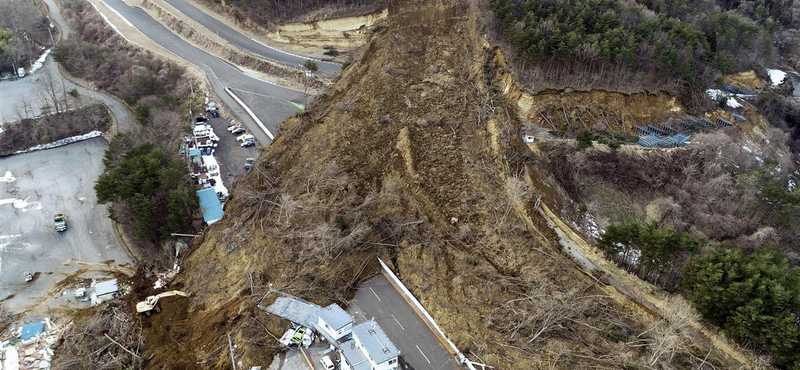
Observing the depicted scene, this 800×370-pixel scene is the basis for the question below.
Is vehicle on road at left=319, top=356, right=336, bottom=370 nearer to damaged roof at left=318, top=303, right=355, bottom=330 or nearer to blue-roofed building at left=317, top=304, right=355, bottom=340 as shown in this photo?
blue-roofed building at left=317, top=304, right=355, bottom=340

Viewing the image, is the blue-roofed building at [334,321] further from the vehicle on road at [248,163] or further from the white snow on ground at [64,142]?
the white snow on ground at [64,142]

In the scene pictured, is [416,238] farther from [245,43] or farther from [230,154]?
[245,43]

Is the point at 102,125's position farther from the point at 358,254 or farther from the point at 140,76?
the point at 358,254

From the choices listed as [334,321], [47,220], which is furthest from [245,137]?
[334,321]

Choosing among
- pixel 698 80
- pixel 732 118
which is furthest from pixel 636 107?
pixel 732 118

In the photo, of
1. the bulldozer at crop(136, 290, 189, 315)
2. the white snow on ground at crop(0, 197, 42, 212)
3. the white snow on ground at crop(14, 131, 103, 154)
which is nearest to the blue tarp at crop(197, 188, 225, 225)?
the bulldozer at crop(136, 290, 189, 315)

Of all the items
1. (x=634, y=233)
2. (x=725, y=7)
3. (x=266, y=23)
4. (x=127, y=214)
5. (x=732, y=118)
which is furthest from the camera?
(x=725, y=7)
